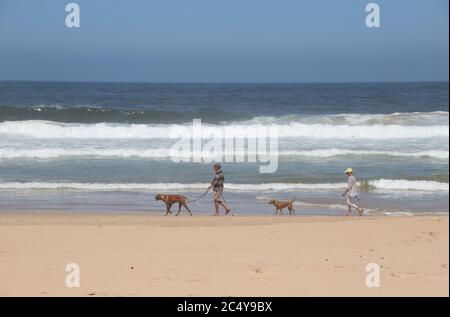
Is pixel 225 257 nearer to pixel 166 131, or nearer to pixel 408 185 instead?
pixel 408 185

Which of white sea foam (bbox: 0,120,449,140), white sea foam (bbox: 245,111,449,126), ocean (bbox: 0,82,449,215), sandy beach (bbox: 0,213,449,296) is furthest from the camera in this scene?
white sea foam (bbox: 245,111,449,126)

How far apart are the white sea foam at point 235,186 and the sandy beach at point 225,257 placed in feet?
14.8

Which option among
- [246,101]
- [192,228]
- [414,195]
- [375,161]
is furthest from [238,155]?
[246,101]

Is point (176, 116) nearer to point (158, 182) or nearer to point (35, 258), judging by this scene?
point (158, 182)

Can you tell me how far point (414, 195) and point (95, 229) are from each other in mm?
8104

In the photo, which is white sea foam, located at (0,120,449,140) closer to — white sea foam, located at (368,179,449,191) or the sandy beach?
white sea foam, located at (368,179,449,191)

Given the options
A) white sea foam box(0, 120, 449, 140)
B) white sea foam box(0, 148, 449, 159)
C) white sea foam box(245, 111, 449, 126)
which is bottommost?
white sea foam box(0, 148, 449, 159)

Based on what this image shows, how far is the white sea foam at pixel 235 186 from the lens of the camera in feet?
54.5

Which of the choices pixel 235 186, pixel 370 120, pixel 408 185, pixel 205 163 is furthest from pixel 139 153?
pixel 370 120

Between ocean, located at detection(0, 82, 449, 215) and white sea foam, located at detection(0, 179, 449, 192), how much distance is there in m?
0.02

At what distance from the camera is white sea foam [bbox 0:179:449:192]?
16609 millimetres

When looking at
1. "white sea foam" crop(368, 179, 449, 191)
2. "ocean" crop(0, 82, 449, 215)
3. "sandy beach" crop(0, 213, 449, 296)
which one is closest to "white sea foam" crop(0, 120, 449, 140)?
"ocean" crop(0, 82, 449, 215)

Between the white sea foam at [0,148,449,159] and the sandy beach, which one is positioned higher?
the white sea foam at [0,148,449,159]

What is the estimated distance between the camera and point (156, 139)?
26.4 meters
